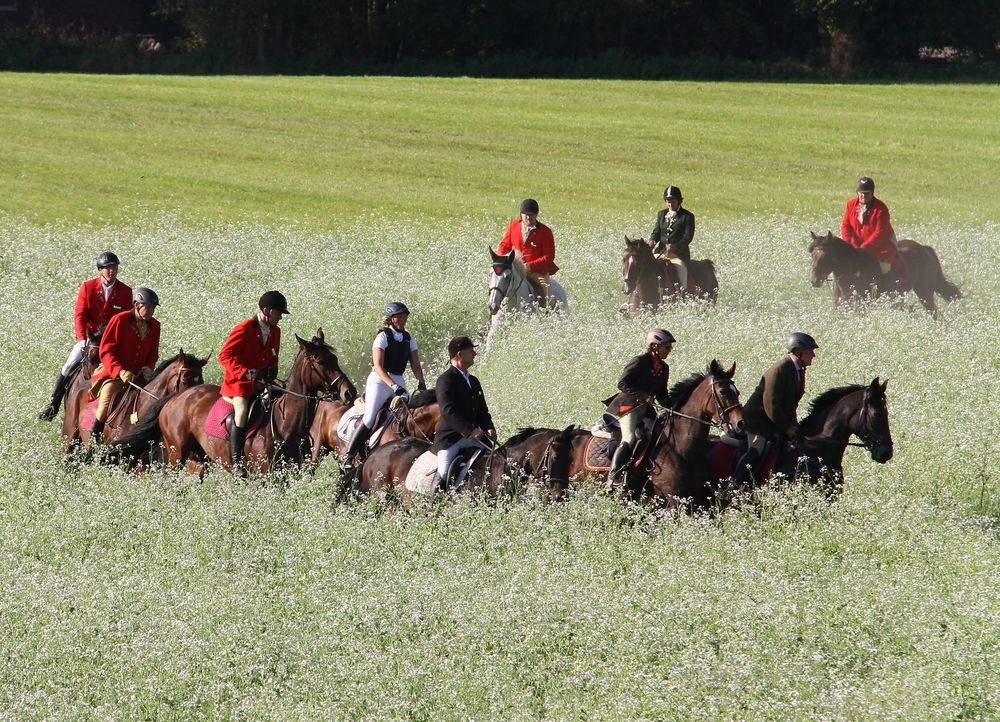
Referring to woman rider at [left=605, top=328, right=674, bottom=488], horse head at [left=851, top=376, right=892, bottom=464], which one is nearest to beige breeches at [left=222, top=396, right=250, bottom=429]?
woman rider at [left=605, top=328, right=674, bottom=488]

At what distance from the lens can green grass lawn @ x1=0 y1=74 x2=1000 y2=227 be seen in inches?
1481

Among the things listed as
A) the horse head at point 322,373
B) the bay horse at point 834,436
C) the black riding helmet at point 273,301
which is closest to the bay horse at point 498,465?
the horse head at point 322,373

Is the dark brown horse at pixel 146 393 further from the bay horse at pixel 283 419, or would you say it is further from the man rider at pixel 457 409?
the man rider at pixel 457 409

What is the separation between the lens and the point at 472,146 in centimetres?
4578

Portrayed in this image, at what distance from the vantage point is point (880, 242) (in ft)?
72.3

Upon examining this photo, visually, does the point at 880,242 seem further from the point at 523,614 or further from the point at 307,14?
the point at 307,14

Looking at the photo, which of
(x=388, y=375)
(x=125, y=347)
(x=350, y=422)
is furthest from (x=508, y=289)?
(x=350, y=422)

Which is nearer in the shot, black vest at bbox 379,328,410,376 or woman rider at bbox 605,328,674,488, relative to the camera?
woman rider at bbox 605,328,674,488

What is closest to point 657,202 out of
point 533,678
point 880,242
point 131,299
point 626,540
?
point 880,242

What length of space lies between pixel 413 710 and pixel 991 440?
25.9 ft

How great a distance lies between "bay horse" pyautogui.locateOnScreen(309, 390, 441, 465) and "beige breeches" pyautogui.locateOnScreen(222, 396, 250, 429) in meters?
0.70

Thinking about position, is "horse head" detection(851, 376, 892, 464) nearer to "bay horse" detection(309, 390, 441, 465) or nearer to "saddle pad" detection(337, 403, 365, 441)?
"bay horse" detection(309, 390, 441, 465)

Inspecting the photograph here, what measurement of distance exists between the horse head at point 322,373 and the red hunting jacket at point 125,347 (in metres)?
2.27

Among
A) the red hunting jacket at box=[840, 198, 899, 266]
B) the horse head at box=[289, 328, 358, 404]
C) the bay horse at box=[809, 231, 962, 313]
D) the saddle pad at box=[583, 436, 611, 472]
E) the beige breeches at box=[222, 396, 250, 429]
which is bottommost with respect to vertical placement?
the beige breeches at box=[222, 396, 250, 429]
